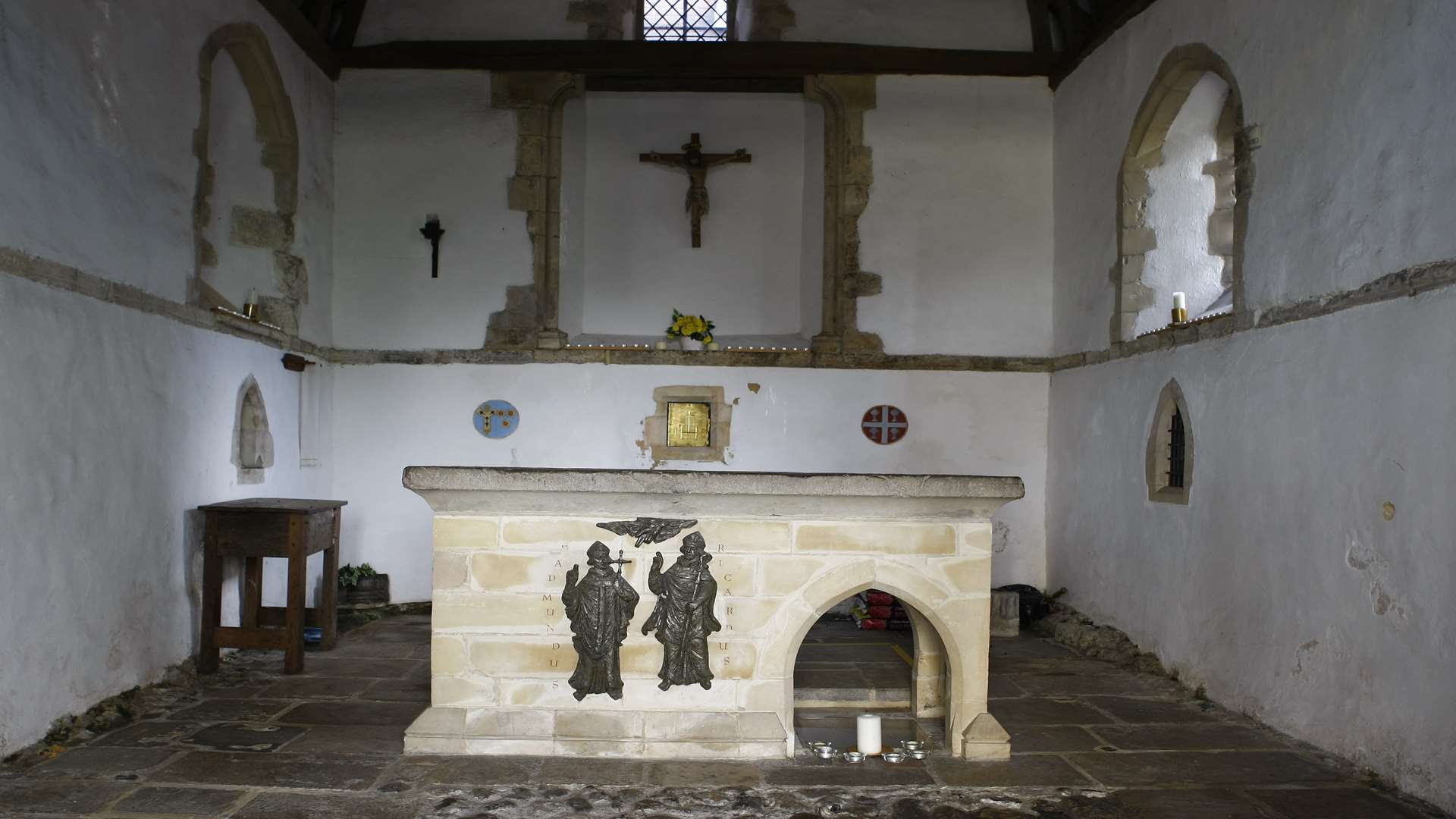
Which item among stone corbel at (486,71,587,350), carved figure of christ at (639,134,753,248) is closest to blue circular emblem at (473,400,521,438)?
stone corbel at (486,71,587,350)

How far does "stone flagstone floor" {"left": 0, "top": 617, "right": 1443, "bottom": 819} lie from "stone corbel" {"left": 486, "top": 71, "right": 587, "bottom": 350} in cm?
391

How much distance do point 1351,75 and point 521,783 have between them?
5.00 m

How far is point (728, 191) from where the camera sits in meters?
9.55

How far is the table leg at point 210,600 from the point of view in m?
6.05

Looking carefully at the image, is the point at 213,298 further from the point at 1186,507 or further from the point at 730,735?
the point at 1186,507

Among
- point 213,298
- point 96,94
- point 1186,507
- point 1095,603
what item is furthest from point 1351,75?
point 213,298

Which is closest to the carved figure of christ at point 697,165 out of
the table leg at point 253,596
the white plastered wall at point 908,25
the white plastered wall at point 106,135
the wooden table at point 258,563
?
the white plastered wall at point 908,25

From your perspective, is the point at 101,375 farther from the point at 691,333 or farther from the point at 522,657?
the point at 691,333

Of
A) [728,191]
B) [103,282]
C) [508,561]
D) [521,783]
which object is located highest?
[728,191]

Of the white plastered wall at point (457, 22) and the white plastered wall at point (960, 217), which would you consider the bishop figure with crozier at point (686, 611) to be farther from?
the white plastered wall at point (457, 22)

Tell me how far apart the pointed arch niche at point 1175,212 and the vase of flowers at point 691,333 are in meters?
3.28

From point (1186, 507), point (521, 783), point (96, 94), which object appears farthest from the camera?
point (1186, 507)

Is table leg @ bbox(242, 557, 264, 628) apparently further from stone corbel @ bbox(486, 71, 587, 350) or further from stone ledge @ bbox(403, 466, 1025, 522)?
stone corbel @ bbox(486, 71, 587, 350)

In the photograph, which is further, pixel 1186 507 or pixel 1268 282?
pixel 1186 507
